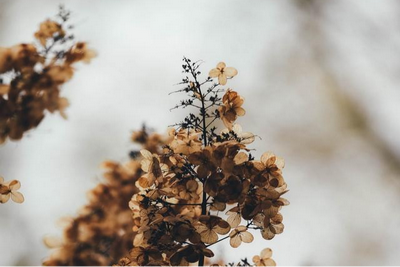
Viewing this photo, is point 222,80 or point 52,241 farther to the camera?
point 52,241

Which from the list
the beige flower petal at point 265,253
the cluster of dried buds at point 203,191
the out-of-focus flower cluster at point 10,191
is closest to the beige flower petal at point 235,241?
the cluster of dried buds at point 203,191

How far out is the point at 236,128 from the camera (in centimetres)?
133

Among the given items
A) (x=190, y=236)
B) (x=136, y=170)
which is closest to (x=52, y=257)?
(x=136, y=170)

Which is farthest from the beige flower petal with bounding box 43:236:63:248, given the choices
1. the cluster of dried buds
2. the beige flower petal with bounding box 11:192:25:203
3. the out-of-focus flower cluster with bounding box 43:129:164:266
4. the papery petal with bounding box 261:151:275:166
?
the papery petal with bounding box 261:151:275:166

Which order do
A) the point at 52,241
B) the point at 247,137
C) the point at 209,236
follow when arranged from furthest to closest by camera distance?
the point at 52,241, the point at 247,137, the point at 209,236

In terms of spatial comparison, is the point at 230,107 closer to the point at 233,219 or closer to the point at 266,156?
the point at 266,156

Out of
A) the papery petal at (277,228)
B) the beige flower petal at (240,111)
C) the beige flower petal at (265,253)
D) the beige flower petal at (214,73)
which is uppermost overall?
the beige flower petal at (214,73)

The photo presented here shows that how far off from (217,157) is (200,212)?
28 centimetres

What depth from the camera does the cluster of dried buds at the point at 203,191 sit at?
114 centimetres

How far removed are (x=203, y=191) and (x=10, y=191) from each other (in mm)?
668

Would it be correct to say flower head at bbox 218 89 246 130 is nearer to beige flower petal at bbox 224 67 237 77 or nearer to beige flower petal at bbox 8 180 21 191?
beige flower petal at bbox 224 67 237 77

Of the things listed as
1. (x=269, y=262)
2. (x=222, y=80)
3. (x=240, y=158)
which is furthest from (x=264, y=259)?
(x=222, y=80)

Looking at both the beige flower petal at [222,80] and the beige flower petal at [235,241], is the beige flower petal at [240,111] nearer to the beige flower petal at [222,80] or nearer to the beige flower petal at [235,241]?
the beige flower petal at [222,80]

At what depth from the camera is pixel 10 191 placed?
1365 millimetres
